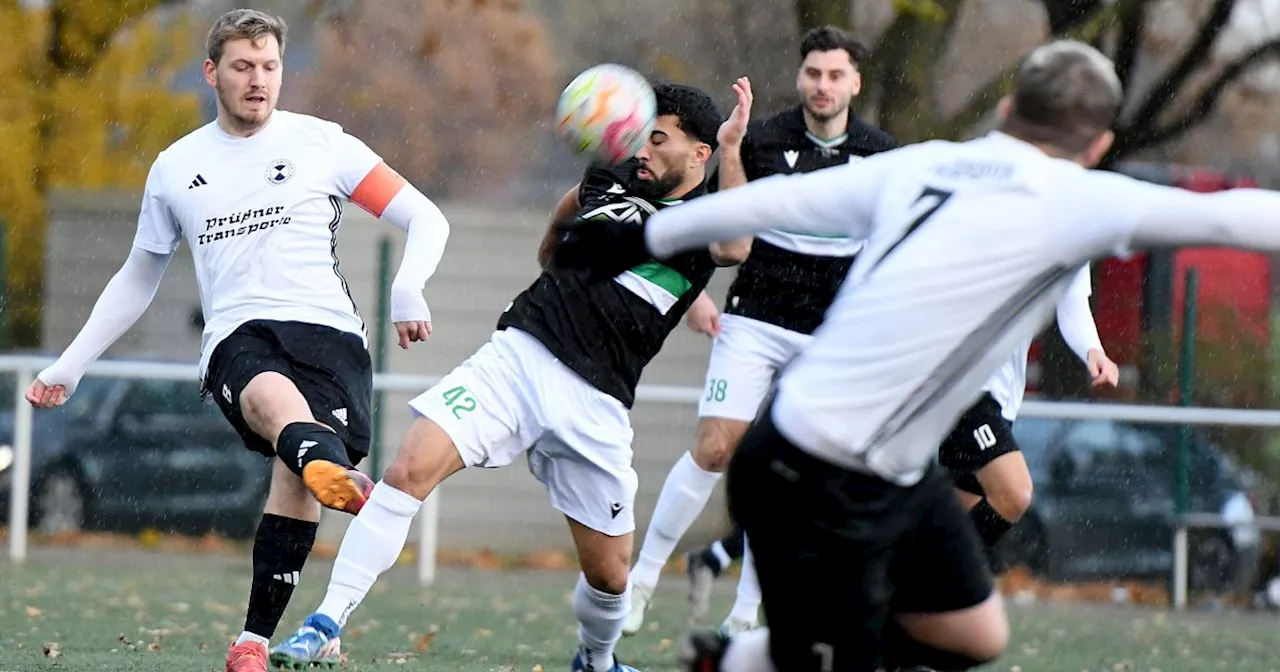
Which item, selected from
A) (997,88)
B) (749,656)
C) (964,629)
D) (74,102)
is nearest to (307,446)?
(749,656)

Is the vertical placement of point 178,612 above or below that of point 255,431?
below

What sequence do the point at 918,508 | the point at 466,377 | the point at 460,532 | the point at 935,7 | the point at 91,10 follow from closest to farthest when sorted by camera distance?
the point at 918,508 < the point at 466,377 < the point at 935,7 < the point at 460,532 < the point at 91,10

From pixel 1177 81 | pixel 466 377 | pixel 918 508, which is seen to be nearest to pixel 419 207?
pixel 466 377

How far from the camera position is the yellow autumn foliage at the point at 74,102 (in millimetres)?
17688

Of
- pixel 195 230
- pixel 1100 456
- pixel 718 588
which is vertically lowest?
pixel 718 588

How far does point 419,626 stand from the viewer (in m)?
9.38

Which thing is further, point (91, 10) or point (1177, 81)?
point (91, 10)

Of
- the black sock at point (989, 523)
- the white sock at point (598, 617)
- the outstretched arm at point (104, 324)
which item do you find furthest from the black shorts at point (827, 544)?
the black sock at point (989, 523)

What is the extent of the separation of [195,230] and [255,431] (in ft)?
2.40

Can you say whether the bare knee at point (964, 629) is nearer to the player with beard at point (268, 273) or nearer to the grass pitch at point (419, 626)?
the player with beard at point (268, 273)

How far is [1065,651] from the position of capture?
943cm

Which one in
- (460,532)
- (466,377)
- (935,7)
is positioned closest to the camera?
(466,377)

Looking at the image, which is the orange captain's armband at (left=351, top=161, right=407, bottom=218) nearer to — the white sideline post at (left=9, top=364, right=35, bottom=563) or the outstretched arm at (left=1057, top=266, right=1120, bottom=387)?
the outstretched arm at (left=1057, top=266, right=1120, bottom=387)

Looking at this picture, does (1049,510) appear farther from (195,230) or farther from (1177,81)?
(195,230)
